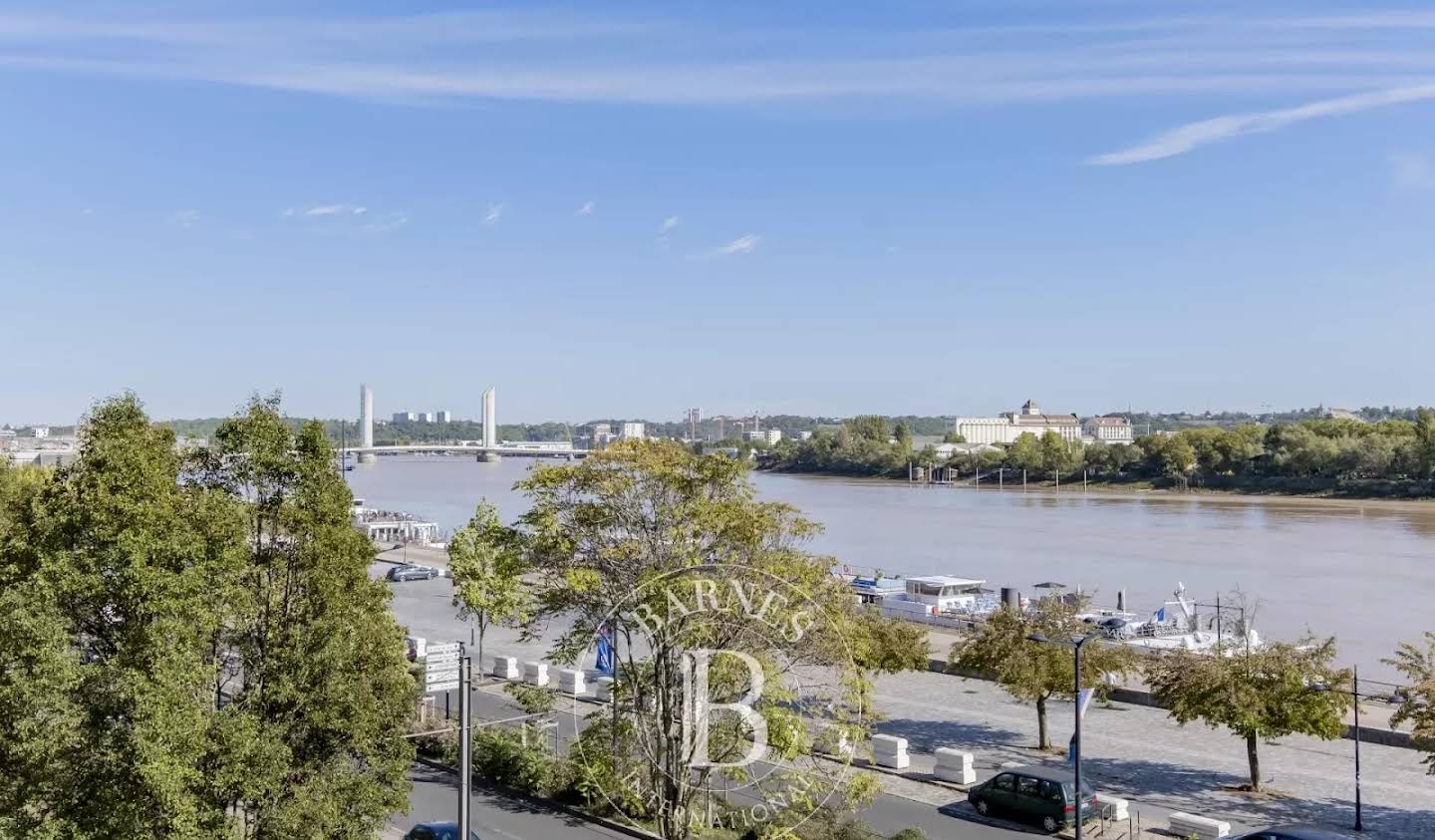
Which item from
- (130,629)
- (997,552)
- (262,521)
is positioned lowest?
(997,552)

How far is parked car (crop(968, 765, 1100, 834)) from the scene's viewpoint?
→ 14930 millimetres

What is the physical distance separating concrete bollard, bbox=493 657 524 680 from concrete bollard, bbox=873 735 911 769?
9.22 meters

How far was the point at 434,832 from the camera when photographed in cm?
1352

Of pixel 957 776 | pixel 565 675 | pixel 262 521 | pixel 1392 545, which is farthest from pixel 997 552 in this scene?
pixel 262 521

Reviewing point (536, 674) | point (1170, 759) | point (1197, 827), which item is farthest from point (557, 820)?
point (1170, 759)

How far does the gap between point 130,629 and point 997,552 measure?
52.0 m

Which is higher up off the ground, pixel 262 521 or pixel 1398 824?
pixel 262 521

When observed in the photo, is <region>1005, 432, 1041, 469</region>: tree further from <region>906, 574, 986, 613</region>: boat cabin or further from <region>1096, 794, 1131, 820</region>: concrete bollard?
<region>1096, 794, 1131, 820</region>: concrete bollard

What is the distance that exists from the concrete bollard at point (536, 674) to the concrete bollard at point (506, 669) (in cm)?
24

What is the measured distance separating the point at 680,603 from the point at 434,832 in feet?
12.8

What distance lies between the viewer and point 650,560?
13688 millimetres

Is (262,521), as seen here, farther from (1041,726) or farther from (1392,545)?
(1392,545)

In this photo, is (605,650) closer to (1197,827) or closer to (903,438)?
(1197,827)

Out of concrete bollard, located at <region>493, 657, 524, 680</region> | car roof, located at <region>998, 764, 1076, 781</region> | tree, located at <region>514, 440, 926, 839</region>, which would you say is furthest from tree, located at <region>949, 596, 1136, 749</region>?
concrete bollard, located at <region>493, 657, 524, 680</region>
